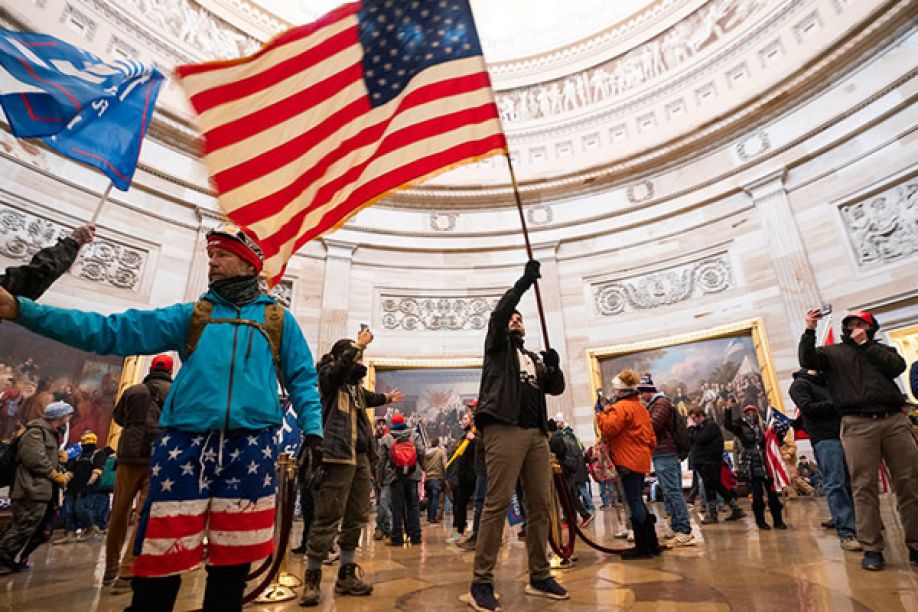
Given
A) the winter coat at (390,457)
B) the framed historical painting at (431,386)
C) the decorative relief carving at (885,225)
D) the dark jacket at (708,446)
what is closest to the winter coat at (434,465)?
the winter coat at (390,457)

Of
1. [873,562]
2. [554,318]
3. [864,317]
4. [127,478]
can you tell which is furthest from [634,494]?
[554,318]

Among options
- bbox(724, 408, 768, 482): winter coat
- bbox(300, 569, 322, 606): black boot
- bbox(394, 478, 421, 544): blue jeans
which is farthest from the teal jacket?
bbox(724, 408, 768, 482): winter coat

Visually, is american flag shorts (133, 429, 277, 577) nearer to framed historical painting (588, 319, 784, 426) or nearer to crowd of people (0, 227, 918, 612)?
crowd of people (0, 227, 918, 612)

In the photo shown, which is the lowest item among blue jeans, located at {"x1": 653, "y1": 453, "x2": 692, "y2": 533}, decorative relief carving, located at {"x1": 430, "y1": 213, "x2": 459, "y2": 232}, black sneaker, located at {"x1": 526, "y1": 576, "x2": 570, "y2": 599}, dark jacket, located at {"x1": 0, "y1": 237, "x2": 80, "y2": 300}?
black sneaker, located at {"x1": 526, "y1": 576, "x2": 570, "y2": 599}

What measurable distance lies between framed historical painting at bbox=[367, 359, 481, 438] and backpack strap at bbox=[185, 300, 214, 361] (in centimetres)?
1015

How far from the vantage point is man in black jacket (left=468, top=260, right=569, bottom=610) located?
288cm

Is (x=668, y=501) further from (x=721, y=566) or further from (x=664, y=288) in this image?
(x=664, y=288)

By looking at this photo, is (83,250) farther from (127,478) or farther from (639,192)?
(639,192)

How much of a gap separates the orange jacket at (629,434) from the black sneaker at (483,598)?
7.04ft

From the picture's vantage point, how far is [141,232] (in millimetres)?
10734

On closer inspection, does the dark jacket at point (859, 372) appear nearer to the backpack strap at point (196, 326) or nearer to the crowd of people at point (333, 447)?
the crowd of people at point (333, 447)

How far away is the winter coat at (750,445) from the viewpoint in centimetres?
557

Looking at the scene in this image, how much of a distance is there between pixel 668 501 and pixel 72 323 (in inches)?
207

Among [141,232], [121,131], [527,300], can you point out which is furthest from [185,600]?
[527,300]
